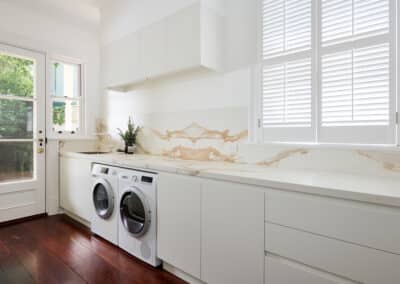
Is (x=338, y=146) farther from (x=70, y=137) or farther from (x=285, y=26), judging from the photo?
(x=70, y=137)

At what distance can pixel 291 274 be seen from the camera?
3.75 ft

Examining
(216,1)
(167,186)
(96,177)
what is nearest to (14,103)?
(96,177)

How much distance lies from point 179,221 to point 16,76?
2.65 m

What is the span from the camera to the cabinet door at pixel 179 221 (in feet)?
5.09

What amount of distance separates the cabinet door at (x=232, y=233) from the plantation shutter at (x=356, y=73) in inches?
31.5

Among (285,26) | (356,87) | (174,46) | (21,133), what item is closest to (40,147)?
(21,133)

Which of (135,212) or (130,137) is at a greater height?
(130,137)

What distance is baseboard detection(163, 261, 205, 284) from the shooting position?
1621 mm

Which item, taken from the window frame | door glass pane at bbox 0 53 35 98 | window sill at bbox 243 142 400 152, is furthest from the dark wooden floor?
door glass pane at bbox 0 53 35 98

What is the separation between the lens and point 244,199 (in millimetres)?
1302

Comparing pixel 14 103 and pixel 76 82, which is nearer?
pixel 14 103

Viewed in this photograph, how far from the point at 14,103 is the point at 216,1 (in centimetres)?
254

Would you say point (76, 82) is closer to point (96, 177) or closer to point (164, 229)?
point (96, 177)

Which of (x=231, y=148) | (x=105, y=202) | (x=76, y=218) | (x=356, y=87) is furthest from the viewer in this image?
(x=76, y=218)
